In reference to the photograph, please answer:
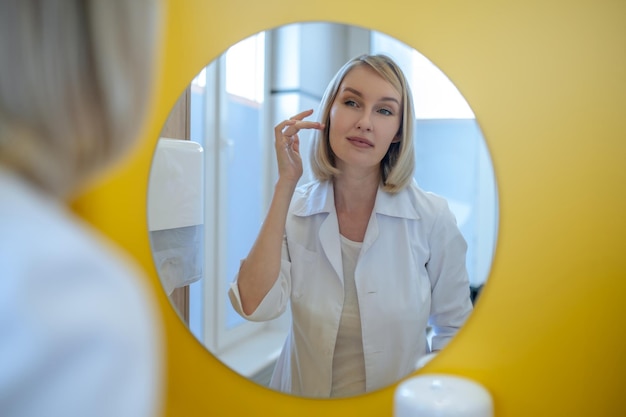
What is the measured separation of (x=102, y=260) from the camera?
1.36 ft

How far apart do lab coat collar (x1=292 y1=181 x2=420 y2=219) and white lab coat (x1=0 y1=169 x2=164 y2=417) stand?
579 mm

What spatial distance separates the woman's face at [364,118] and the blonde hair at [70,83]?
0.50 metres

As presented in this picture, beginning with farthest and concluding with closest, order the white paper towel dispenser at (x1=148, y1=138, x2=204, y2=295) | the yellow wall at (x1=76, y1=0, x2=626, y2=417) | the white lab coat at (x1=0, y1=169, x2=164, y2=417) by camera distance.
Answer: the white paper towel dispenser at (x1=148, y1=138, x2=204, y2=295) → the yellow wall at (x1=76, y1=0, x2=626, y2=417) → the white lab coat at (x1=0, y1=169, x2=164, y2=417)

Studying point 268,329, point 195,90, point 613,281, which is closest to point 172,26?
point 195,90

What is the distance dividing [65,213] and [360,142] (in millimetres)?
599

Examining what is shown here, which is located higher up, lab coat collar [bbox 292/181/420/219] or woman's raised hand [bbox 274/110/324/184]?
woman's raised hand [bbox 274/110/324/184]

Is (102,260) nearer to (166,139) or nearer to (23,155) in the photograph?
(23,155)

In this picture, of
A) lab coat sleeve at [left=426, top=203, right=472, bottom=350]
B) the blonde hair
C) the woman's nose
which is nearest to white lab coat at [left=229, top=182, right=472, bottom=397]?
lab coat sleeve at [left=426, top=203, right=472, bottom=350]

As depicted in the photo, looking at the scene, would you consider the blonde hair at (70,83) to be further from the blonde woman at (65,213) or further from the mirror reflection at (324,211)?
the mirror reflection at (324,211)

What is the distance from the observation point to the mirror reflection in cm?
93

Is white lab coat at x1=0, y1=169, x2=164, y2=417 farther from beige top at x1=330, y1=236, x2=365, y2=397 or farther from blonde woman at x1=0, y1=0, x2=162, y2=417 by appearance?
beige top at x1=330, y1=236, x2=365, y2=397

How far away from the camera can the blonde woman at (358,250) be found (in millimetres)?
942

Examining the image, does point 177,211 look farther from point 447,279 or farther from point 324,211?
point 447,279

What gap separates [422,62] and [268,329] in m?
0.51
